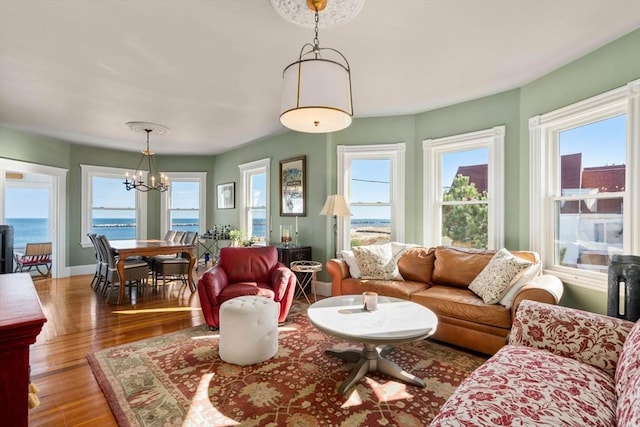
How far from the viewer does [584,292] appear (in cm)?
294

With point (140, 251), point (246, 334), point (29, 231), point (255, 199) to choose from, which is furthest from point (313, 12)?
point (29, 231)

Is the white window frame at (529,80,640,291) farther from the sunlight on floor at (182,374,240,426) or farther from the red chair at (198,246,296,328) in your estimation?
the sunlight on floor at (182,374,240,426)

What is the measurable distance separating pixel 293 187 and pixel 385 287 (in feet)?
8.45

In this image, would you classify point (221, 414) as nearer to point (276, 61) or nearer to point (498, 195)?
point (276, 61)

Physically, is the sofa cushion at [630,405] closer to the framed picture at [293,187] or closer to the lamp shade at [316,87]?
the lamp shade at [316,87]

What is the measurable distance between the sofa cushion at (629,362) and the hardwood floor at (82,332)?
2.69 meters

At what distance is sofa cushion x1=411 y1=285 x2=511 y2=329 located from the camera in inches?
104

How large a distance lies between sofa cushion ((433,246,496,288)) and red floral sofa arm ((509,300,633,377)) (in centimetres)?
133

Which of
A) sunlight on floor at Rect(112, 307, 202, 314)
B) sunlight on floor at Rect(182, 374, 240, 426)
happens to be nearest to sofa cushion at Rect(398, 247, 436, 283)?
sunlight on floor at Rect(182, 374, 240, 426)

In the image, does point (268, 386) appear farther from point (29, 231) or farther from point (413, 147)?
point (29, 231)

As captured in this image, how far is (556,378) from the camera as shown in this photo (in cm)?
145

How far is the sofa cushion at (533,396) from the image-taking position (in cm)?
118

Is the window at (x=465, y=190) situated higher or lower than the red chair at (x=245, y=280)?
higher

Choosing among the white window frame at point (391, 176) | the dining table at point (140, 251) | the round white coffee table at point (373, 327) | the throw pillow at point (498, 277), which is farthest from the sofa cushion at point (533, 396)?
the dining table at point (140, 251)
